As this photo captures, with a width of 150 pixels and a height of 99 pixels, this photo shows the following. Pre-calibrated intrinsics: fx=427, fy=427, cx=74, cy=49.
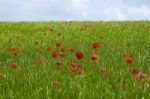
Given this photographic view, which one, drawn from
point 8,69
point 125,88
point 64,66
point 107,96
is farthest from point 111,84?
point 8,69

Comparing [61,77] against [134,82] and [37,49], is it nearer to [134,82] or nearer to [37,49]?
[134,82]

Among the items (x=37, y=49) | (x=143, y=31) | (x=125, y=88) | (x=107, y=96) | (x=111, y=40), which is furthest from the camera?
(x=143, y=31)

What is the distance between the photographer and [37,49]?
416 inches

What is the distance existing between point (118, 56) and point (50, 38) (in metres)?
5.19

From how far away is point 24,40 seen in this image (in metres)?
13.2

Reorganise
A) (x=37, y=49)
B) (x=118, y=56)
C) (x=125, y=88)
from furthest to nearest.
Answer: (x=37, y=49), (x=118, y=56), (x=125, y=88)

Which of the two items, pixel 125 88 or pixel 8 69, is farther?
pixel 8 69

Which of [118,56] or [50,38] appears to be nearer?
[118,56]

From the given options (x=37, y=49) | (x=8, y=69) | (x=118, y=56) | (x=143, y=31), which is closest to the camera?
(x=8, y=69)

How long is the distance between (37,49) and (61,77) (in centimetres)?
427

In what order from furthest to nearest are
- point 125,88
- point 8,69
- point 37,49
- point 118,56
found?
point 37,49 < point 118,56 < point 8,69 < point 125,88

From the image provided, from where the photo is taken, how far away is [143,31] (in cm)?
1580

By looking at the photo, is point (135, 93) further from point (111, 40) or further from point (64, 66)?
point (111, 40)

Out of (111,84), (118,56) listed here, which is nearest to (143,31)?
(118,56)
